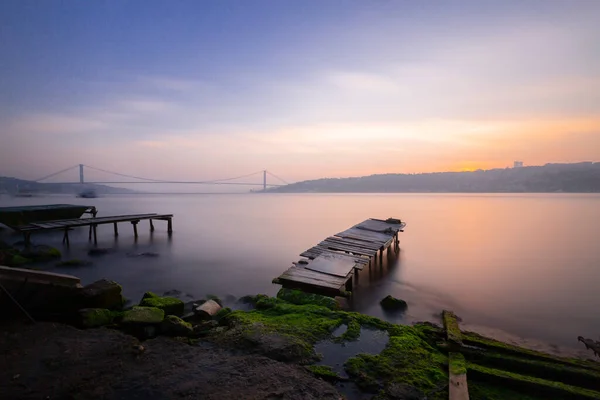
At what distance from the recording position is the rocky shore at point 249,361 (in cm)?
436

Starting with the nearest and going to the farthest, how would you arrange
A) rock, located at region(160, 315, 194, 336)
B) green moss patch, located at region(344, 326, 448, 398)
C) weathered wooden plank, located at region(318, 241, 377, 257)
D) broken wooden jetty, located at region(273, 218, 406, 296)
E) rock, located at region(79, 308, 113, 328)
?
1. green moss patch, located at region(344, 326, 448, 398)
2. rock, located at region(160, 315, 194, 336)
3. rock, located at region(79, 308, 113, 328)
4. broken wooden jetty, located at region(273, 218, 406, 296)
5. weathered wooden plank, located at region(318, 241, 377, 257)

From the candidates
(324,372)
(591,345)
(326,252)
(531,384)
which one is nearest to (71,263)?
(326,252)

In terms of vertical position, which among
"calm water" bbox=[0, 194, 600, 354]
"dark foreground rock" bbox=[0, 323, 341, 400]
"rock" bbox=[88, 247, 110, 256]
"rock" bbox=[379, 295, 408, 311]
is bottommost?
"calm water" bbox=[0, 194, 600, 354]

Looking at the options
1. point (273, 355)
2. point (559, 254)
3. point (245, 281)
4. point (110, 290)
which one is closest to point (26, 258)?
point (245, 281)

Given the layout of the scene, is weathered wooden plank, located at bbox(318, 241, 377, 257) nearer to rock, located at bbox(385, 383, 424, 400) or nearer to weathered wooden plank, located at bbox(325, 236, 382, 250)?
weathered wooden plank, located at bbox(325, 236, 382, 250)

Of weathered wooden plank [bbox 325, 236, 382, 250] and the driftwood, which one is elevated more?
weathered wooden plank [bbox 325, 236, 382, 250]

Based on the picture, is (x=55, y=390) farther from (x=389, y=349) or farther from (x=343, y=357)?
(x=389, y=349)

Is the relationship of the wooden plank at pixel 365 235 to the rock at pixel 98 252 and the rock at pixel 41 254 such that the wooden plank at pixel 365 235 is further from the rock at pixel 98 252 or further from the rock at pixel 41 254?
the rock at pixel 41 254

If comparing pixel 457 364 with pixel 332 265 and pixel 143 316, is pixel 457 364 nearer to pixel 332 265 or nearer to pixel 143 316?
pixel 332 265

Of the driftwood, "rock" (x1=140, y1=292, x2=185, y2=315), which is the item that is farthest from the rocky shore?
the driftwood

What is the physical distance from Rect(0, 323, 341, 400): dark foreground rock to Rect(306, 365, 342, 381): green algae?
5.1 inches

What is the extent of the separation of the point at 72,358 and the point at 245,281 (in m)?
8.40

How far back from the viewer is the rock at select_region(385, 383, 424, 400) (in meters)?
4.35

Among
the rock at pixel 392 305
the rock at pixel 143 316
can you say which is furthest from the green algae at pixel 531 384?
the rock at pixel 143 316
